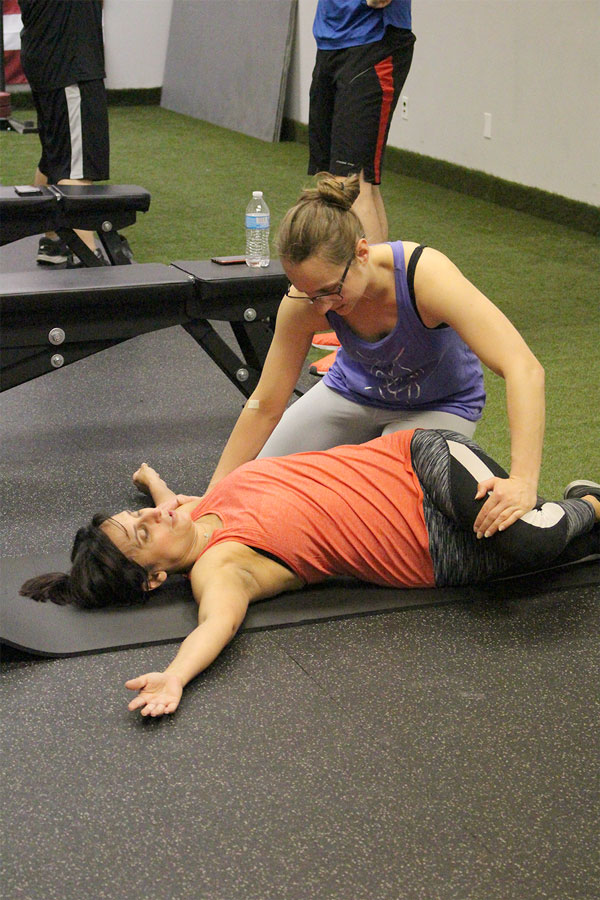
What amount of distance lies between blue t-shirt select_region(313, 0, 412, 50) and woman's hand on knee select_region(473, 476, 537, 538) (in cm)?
198

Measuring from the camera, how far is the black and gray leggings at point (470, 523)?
1.86 meters

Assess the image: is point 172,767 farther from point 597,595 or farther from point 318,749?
point 597,595

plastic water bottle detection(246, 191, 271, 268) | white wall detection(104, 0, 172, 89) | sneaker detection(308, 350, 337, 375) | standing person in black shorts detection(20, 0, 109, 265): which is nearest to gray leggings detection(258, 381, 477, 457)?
sneaker detection(308, 350, 337, 375)

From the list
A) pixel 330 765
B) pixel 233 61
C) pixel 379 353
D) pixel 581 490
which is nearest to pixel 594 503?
pixel 581 490

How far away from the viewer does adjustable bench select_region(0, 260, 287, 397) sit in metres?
2.42

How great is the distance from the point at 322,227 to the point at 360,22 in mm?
1738

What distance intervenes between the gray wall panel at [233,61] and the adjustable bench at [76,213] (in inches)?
137

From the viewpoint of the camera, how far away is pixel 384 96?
3309 mm

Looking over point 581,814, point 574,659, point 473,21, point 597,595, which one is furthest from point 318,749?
point 473,21

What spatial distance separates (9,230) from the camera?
11.6ft

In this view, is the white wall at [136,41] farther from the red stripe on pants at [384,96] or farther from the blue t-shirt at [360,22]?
the red stripe on pants at [384,96]

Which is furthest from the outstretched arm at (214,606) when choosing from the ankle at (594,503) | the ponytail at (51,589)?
the ankle at (594,503)

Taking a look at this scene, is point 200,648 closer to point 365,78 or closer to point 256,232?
point 365,78

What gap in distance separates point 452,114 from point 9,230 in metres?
2.83
